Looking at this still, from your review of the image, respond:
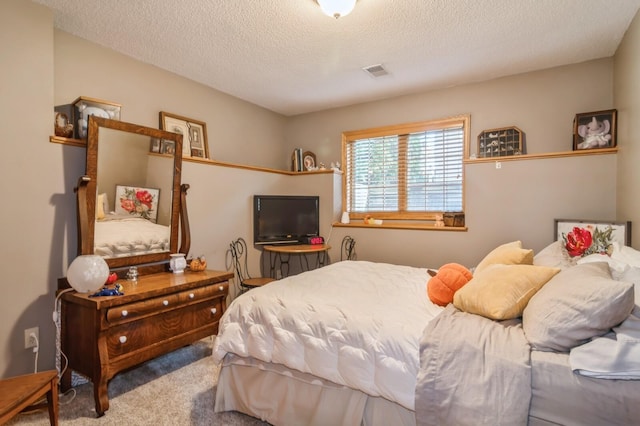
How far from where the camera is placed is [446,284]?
6.15 feet

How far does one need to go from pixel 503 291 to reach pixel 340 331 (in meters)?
0.81

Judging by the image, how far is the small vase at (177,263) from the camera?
2.82m

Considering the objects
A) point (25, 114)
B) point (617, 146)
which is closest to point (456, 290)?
point (617, 146)

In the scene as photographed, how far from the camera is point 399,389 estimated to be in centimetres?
139

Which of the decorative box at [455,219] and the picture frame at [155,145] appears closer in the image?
the picture frame at [155,145]

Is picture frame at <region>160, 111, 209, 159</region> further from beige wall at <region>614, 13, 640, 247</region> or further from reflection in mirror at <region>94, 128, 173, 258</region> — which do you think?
beige wall at <region>614, 13, 640, 247</region>

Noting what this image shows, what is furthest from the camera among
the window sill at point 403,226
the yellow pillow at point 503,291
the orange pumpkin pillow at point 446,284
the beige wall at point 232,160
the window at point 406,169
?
the window at point 406,169

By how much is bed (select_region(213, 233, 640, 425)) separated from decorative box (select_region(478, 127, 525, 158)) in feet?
4.91

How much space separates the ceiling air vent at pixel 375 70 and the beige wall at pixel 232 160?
0.80 m

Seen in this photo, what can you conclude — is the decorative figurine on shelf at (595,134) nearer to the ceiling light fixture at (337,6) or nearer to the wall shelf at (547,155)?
the wall shelf at (547,155)

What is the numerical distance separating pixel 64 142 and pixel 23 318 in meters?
1.26

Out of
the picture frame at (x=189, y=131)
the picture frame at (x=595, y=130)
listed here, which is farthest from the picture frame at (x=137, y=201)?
the picture frame at (x=595, y=130)

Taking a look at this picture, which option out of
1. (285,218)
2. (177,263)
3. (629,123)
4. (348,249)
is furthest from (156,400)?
(629,123)

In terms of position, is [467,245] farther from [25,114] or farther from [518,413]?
[25,114]
